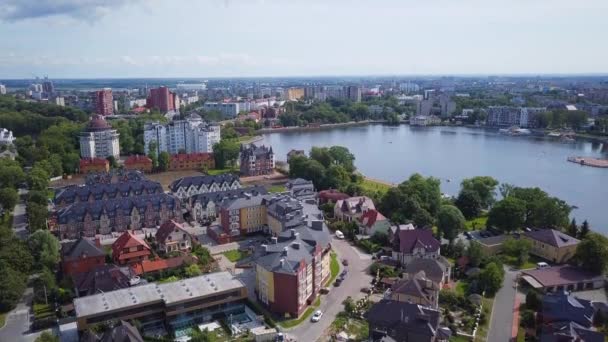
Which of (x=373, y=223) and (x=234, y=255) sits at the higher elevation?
(x=373, y=223)

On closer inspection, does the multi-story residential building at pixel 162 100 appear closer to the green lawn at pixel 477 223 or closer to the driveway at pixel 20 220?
the driveway at pixel 20 220

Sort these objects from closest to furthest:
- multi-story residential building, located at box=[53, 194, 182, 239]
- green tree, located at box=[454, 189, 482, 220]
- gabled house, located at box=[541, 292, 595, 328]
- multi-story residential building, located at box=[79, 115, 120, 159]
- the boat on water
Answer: gabled house, located at box=[541, 292, 595, 328], multi-story residential building, located at box=[53, 194, 182, 239], green tree, located at box=[454, 189, 482, 220], multi-story residential building, located at box=[79, 115, 120, 159], the boat on water

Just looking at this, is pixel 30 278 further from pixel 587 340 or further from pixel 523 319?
pixel 587 340

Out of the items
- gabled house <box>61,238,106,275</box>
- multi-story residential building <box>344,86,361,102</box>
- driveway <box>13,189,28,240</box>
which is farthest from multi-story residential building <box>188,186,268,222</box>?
multi-story residential building <box>344,86,361,102</box>

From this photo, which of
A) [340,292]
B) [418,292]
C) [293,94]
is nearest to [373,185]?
[340,292]

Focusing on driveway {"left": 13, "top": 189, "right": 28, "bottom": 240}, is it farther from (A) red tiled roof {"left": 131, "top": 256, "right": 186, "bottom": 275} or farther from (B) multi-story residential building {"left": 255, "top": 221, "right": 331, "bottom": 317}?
(B) multi-story residential building {"left": 255, "top": 221, "right": 331, "bottom": 317}

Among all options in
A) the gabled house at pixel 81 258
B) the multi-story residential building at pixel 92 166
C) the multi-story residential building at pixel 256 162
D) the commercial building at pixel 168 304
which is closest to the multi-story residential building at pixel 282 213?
the commercial building at pixel 168 304

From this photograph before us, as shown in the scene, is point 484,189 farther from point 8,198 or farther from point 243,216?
point 8,198
